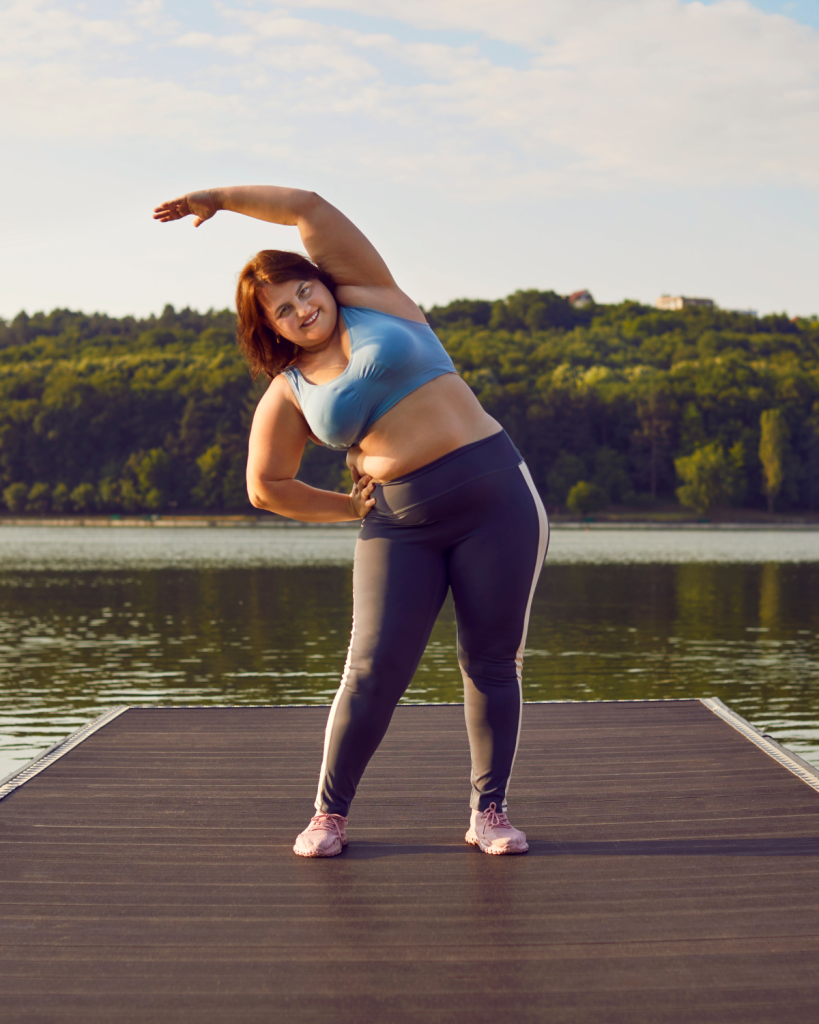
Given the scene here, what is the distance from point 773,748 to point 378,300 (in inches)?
97.5

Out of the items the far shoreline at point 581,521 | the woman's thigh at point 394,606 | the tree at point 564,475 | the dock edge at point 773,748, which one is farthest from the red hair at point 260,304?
the tree at point 564,475

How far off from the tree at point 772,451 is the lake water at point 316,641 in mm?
51674

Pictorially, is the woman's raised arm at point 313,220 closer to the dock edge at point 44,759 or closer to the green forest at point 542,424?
the dock edge at point 44,759

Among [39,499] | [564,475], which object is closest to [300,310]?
[564,475]

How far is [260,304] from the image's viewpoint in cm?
273

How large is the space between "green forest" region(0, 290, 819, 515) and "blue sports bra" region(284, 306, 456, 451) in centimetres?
7480

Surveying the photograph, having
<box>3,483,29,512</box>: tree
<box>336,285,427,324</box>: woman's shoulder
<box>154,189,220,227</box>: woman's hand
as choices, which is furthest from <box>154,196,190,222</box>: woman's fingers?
<box>3,483,29,512</box>: tree

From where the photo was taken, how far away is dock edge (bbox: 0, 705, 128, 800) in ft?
11.6

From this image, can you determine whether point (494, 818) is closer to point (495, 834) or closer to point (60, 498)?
point (495, 834)

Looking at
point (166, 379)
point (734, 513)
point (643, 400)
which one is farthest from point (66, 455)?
point (734, 513)

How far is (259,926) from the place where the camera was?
2.37m

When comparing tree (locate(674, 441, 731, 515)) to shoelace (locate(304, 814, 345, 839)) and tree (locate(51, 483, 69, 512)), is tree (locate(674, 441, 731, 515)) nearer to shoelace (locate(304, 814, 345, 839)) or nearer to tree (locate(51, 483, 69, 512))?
tree (locate(51, 483, 69, 512))

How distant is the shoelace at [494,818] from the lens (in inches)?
112

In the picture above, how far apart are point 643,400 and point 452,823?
8371cm
